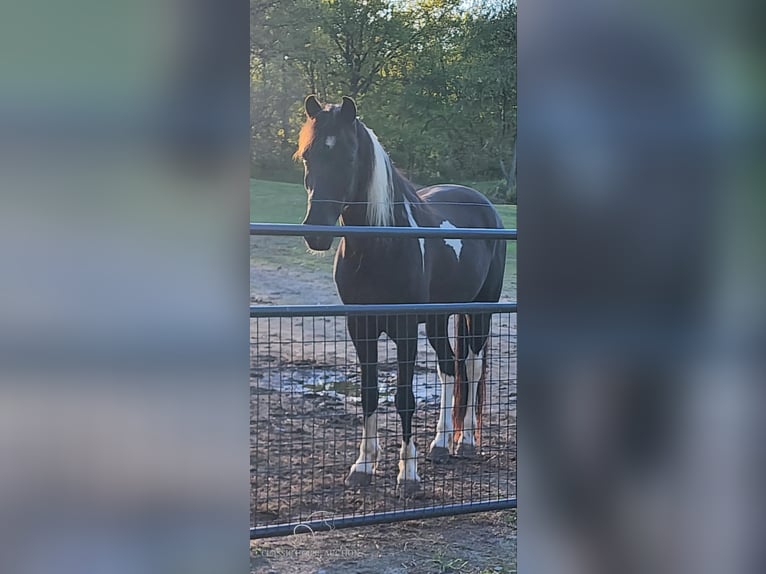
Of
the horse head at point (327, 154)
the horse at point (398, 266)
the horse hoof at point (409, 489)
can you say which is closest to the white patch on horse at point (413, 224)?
the horse at point (398, 266)

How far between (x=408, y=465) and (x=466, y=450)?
11.4 inches

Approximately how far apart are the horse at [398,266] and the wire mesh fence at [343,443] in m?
0.06

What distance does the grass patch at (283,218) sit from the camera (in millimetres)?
1785

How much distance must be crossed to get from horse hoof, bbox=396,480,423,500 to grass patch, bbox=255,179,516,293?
754mm

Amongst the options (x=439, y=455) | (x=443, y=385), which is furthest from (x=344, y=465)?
(x=443, y=385)

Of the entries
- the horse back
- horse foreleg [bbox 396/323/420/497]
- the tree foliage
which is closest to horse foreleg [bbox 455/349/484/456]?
horse foreleg [bbox 396/323/420/497]

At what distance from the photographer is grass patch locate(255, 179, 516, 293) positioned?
1.79 m

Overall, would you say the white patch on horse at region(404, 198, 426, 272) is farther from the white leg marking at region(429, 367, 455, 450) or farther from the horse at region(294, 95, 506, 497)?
the white leg marking at region(429, 367, 455, 450)

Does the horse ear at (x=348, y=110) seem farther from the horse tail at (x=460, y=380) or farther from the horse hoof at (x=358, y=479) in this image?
the horse hoof at (x=358, y=479)
